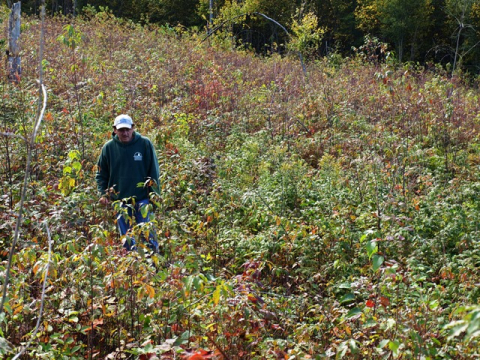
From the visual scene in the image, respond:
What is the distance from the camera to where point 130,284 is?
3.99m

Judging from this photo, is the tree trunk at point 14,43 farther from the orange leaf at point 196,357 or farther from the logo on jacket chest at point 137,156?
the orange leaf at point 196,357

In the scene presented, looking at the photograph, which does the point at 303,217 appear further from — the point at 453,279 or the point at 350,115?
the point at 350,115

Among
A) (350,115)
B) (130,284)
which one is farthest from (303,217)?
(350,115)

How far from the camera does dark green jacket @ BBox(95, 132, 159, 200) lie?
557cm

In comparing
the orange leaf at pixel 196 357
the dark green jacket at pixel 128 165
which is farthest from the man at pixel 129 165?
the orange leaf at pixel 196 357

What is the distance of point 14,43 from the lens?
10.6m

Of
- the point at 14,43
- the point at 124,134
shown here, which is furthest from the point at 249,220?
the point at 14,43

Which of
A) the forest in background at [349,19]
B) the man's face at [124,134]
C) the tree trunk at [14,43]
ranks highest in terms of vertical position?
the forest in background at [349,19]

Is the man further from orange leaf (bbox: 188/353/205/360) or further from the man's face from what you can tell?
orange leaf (bbox: 188/353/205/360)

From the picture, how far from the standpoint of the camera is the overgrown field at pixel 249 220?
3688mm

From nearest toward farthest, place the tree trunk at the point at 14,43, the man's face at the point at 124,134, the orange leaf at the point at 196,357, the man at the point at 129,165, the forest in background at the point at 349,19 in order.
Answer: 1. the orange leaf at the point at 196,357
2. the man's face at the point at 124,134
3. the man at the point at 129,165
4. the tree trunk at the point at 14,43
5. the forest in background at the point at 349,19

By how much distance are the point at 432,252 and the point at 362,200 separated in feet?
4.24

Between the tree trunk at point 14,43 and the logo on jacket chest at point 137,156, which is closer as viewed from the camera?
the logo on jacket chest at point 137,156

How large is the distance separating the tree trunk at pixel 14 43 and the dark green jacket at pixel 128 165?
546 cm
